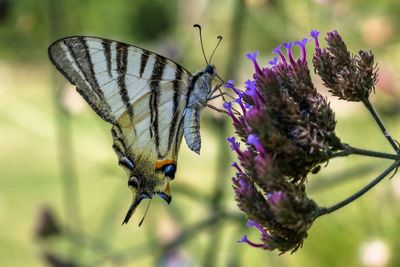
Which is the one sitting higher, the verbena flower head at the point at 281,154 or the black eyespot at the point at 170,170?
the black eyespot at the point at 170,170

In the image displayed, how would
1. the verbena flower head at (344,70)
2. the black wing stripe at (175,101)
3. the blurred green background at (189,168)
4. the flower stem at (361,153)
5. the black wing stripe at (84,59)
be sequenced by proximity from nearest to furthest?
the flower stem at (361,153) → the verbena flower head at (344,70) → the black wing stripe at (84,59) → the black wing stripe at (175,101) → the blurred green background at (189,168)

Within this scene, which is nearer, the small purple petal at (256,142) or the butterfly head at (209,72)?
the small purple petal at (256,142)

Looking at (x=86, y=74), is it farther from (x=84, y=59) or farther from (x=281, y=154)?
(x=281, y=154)

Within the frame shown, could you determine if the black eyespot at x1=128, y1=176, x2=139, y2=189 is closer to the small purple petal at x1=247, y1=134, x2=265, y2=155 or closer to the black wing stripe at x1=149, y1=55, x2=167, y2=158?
the black wing stripe at x1=149, y1=55, x2=167, y2=158

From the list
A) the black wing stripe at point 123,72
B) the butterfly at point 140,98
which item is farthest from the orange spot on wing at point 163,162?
the black wing stripe at point 123,72

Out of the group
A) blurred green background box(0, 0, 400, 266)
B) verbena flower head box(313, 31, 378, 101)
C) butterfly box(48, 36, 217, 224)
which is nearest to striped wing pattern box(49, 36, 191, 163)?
butterfly box(48, 36, 217, 224)

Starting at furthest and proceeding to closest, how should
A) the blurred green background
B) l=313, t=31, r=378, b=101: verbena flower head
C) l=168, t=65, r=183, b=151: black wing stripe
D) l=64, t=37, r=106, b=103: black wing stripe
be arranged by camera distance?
the blurred green background < l=168, t=65, r=183, b=151: black wing stripe < l=64, t=37, r=106, b=103: black wing stripe < l=313, t=31, r=378, b=101: verbena flower head

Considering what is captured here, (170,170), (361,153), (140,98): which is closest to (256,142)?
(361,153)

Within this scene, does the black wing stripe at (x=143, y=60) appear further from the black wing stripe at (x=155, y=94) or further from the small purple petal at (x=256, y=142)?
the small purple petal at (x=256, y=142)
